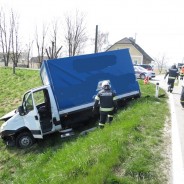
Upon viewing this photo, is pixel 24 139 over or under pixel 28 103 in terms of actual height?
under

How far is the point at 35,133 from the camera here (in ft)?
33.4

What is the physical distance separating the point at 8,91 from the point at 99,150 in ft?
57.8

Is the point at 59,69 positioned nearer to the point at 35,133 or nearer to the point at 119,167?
the point at 35,133

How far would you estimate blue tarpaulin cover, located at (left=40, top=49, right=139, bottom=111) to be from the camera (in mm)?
10484

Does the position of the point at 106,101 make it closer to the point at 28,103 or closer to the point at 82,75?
the point at 82,75

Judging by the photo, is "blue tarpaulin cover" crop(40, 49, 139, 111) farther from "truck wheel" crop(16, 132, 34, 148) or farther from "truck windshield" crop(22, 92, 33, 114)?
"truck wheel" crop(16, 132, 34, 148)

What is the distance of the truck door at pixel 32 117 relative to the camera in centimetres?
1006

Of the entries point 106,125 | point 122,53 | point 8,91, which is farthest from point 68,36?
point 106,125

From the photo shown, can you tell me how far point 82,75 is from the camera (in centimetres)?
1106

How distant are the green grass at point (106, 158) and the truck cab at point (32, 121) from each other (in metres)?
0.44

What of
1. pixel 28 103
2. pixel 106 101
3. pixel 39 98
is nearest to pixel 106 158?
pixel 106 101

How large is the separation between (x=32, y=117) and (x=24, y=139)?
3.08 feet

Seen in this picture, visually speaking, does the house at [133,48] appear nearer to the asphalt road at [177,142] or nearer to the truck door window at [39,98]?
the asphalt road at [177,142]

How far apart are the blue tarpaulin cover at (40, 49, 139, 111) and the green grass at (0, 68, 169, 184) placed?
1.65 metres
